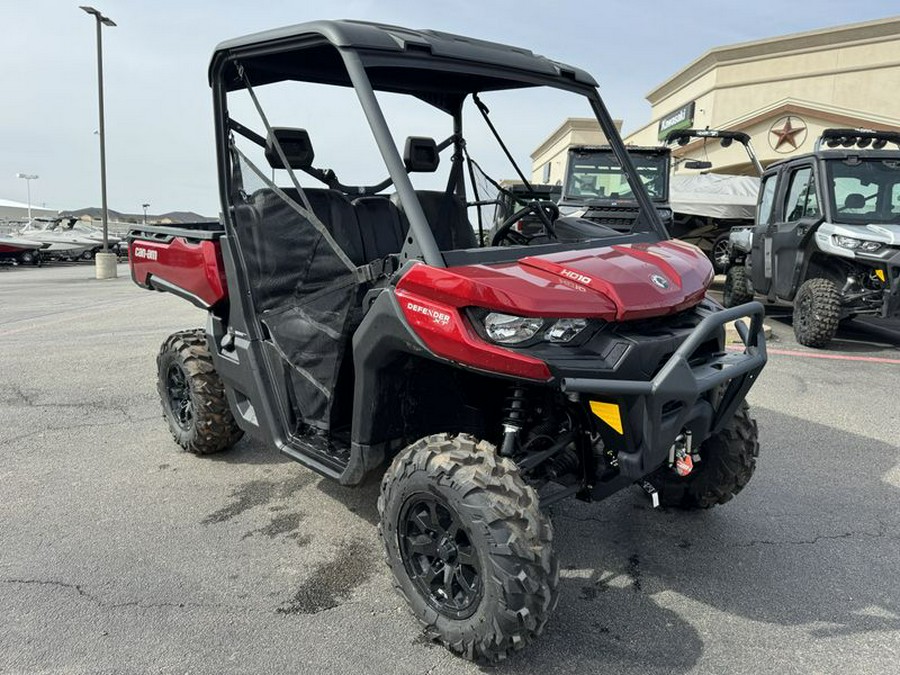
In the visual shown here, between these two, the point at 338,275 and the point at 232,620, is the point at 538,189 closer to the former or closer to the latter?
the point at 338,275

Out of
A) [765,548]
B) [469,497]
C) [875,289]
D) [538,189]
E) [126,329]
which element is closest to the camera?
[469,497]

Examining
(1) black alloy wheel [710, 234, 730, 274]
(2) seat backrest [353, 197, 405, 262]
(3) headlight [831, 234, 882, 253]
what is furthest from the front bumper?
(1) black alloy wheel [710, 234, 730, 274]

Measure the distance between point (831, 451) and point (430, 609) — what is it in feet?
10.8

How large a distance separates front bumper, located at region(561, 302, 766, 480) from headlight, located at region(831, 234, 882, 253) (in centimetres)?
571

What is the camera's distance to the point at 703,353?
2.74 m

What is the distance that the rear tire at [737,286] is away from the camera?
10.3m

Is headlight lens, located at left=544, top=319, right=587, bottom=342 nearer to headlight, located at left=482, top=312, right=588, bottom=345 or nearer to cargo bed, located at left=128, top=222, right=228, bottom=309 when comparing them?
headlight, located at left=482, top=312, right=588, bottom=345

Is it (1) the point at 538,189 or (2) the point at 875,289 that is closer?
(1) the point at 538,189

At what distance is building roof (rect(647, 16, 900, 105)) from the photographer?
22.5 meters

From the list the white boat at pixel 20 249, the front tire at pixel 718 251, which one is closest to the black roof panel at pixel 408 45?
the front tire at pixel 718 251

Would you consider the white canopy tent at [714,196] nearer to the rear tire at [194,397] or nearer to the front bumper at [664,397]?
the rear tire at [194,397]

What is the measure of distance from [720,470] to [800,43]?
85.2 ft

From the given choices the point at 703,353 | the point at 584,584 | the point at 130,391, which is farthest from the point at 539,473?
the point at 130,391

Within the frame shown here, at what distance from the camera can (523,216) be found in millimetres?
A: 3775
